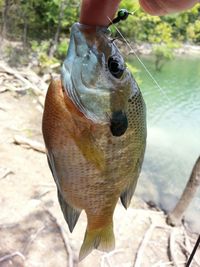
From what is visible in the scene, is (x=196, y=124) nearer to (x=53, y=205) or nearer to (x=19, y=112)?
(x=19, y=112)

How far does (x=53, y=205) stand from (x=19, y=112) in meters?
4.27

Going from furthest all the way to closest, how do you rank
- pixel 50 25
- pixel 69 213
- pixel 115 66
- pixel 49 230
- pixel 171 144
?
1. pixel 50 25
2. pixel 171 144
3. pixel 49 230
4. pixel 69 213
5. pixel 115 66

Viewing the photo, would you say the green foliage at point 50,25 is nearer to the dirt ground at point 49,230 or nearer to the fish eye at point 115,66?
the dirt ground at point 49,230

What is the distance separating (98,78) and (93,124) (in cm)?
12

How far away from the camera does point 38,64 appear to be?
13406 mm

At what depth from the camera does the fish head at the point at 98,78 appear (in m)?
1.02

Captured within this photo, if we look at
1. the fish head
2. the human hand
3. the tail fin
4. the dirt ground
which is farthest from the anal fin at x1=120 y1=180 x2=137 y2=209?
the dirt ground

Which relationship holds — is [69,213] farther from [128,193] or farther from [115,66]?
[115,66]

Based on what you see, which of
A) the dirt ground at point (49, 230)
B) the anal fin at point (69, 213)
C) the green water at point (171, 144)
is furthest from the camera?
the green water at point (171, 144)

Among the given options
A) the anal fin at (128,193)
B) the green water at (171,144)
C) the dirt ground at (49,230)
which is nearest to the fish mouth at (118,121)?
the anal fin at (128,193)

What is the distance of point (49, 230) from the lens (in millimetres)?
5250

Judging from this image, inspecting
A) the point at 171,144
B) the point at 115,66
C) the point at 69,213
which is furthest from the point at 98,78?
the point at 171,144

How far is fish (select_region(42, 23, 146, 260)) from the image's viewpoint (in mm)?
1028

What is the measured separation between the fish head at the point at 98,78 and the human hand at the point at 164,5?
20 cm
